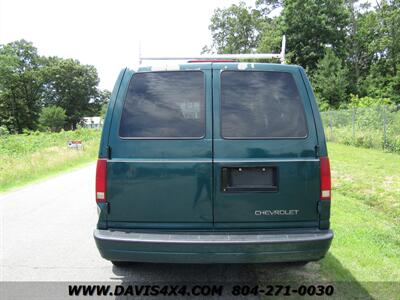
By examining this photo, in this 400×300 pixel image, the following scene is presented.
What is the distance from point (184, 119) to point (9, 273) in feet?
Answer: 9.12

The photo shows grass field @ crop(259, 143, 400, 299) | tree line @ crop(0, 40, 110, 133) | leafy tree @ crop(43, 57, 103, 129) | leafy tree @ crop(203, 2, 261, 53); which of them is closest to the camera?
grass field @ crop(259, 143, 400, 299)

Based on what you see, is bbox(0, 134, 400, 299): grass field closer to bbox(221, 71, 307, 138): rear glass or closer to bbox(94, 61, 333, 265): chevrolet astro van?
bbox(94, 61, 333, 265): chevrolet astro van

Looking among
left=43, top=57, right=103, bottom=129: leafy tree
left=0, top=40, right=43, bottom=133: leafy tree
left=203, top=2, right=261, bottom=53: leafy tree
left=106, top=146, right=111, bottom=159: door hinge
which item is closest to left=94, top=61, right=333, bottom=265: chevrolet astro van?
left=106, top=146, right=111, bottom=159: door hinge

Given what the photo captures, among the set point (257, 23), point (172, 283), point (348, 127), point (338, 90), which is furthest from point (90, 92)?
point (172, 283)

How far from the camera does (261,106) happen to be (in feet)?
10.6

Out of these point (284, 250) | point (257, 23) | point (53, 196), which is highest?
point (257, 23)

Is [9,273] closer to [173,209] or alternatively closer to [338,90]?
[173,209]

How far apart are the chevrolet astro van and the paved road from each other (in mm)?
965

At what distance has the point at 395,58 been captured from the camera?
39.7 m

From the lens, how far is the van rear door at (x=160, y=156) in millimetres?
3109

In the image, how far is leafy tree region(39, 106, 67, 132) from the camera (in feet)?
237

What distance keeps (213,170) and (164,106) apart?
724 mm

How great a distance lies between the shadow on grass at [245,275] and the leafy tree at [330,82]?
34.8 m

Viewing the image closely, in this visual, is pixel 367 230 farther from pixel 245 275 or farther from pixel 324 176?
pixel 324 176
